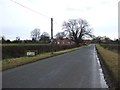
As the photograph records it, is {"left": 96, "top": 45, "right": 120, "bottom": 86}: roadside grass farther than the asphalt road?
Yes

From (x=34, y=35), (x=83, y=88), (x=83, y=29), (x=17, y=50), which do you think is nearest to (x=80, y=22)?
(x=83, y=29)

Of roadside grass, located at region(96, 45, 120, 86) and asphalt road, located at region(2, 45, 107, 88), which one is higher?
roadside grass, located at region(96, 45, 120, 86)

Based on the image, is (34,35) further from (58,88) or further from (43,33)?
(58,88)

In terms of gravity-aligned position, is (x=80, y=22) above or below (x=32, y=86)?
above

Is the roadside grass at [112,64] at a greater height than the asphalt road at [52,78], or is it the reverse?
the roadside grass at [112,64]

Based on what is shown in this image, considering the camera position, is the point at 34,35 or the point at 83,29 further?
the point at 34,35

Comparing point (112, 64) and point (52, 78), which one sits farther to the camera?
point (112, 64)

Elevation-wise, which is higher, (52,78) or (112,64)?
(112,64)

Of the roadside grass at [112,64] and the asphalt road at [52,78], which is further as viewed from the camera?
the roadside grass at [112,64]

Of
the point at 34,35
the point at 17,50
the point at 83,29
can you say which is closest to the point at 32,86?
the point at 17,50

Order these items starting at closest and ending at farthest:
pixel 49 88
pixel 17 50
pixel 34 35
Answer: pixel 49 88
pixel 17 50
pixel 34 35

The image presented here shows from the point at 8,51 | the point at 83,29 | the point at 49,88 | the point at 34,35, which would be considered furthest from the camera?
the point at 34,35

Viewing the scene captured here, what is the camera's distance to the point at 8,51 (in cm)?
2592

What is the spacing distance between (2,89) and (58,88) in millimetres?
2195
